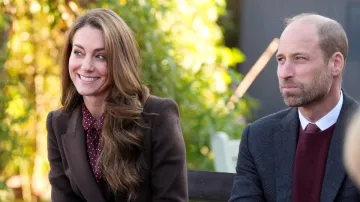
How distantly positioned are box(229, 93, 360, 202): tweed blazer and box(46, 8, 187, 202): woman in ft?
1.07

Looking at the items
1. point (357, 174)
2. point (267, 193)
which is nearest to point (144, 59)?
point (267, 193)

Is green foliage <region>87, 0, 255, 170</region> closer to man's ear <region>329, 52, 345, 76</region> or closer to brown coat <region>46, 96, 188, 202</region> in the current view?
brown coat <region>46, 96, 188, 202</region>

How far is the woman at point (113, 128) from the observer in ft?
10.1

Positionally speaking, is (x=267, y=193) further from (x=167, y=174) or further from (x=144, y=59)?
(x=144, y=59)

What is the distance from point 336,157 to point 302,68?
34 centimetres

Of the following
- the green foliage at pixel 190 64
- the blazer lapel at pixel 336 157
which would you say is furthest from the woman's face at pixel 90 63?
the green foliage at pixel 190 64

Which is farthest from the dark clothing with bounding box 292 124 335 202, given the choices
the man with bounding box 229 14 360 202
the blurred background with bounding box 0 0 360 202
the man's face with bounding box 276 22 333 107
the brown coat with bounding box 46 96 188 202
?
the blurred background with bounding box 0 0 360 202

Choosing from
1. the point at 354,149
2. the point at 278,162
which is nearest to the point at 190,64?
the point at 278,162

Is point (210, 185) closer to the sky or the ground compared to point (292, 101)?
closer to the ground

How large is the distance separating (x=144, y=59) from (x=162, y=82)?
202 millimetres

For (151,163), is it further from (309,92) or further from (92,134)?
(309,92)

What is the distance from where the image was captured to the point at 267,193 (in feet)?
9.51

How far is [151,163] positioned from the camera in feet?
10.5

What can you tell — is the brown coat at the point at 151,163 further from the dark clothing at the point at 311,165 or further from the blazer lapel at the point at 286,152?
the dark clothing at the point at 311,165
